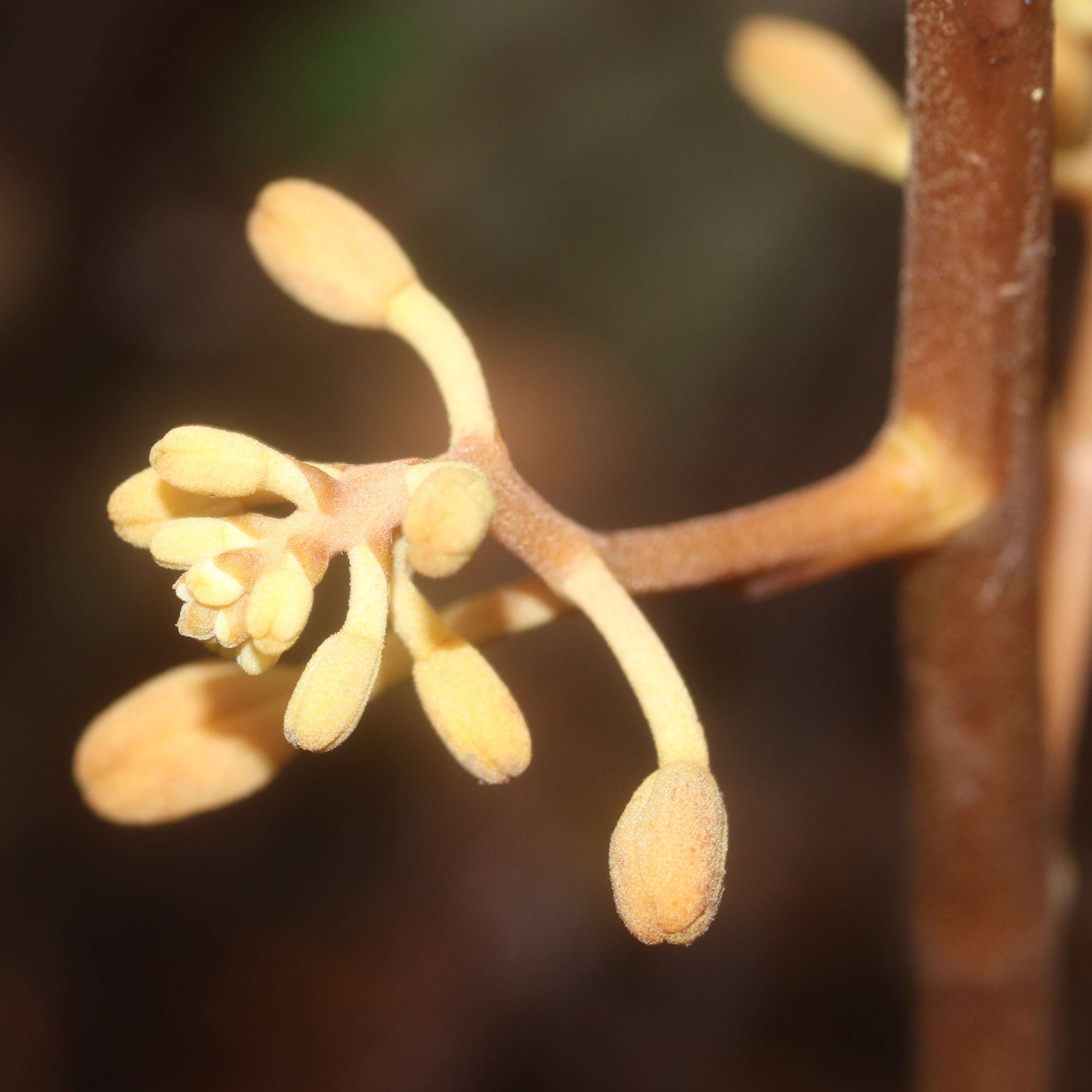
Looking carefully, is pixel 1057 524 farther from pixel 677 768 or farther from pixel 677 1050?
pixel 677 1050

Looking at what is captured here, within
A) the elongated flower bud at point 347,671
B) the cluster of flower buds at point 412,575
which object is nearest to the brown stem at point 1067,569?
the cluster of flower buds at point 412,575

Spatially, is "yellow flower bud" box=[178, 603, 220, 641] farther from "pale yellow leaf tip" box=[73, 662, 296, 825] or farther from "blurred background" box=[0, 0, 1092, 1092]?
"blurred background" box=[0, 0, 1092, 1092]

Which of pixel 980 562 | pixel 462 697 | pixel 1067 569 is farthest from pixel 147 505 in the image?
pixel 1067 569

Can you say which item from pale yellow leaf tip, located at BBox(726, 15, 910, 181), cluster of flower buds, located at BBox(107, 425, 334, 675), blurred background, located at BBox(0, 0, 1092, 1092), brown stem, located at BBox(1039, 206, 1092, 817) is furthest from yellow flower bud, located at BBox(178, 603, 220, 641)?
blurred background, located at BBox(0, 0, 1092, 1092)

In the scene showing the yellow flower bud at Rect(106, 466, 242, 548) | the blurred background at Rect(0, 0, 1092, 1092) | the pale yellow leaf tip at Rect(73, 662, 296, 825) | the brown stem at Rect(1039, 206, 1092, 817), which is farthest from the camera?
the blurred background at Rect(0, 0, 1092, 1092)

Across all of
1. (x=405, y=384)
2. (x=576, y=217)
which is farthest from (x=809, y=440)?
(x=405, y=384)

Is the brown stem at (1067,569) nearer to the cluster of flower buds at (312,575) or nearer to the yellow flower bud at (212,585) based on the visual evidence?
the cluster of flower buds at (312,575)
